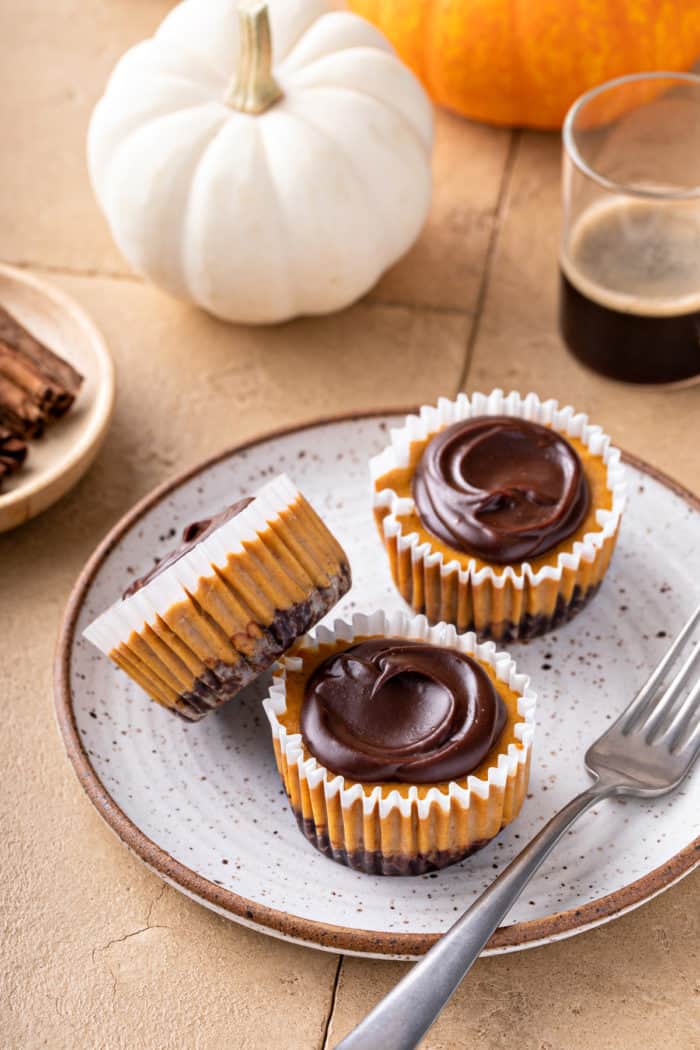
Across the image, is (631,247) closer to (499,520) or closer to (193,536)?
(499,520)

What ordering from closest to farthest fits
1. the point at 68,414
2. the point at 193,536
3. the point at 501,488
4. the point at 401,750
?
the point at 401,750 → the point at 193,536 → the point at 501,488 → the point at 68,414

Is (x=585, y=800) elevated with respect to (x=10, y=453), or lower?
lower

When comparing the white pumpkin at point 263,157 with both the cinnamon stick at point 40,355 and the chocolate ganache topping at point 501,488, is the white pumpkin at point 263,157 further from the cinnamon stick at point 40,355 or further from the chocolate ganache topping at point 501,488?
the chocolate ganache topping at point 501,488

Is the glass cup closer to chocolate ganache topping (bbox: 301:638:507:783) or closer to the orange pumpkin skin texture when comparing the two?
the orange pumpkin skin texture

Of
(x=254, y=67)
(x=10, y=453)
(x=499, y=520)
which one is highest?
(x=254, y=67)

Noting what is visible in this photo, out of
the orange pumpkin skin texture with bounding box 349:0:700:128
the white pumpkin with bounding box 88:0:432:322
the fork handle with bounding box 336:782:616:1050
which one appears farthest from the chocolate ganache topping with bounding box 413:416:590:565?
the orange pumpkin skin texture with bounding box 349:0:700:128

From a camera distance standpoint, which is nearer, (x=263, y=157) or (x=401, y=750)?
(x=401, y=750)

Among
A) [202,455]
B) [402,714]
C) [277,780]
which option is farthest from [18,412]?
[402,714]
